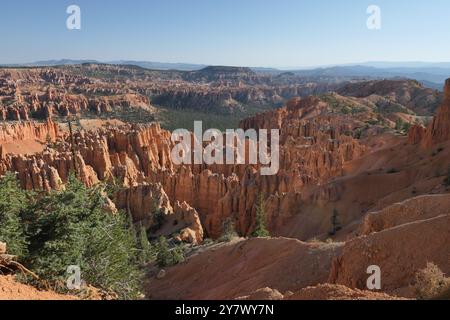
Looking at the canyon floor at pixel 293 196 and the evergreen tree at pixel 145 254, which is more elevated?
the canyon floor at pixel 293 196

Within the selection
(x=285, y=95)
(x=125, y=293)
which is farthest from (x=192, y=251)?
(x=285, y=95)

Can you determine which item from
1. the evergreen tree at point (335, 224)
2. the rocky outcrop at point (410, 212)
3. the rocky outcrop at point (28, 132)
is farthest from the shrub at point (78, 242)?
the rocky outcrop at point (28, 132)

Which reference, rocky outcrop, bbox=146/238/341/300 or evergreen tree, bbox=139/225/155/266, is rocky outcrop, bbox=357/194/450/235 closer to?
rocky outcrop, bbox=146/238/341/300

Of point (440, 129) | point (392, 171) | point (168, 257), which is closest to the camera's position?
point (168, 257)

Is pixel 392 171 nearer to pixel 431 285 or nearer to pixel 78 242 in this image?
pixel 431 285

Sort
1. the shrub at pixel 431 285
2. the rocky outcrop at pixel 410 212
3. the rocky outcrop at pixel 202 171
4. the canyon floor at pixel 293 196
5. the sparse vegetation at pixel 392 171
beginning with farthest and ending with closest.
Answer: the rocky outcrop at pixel 202 171 → the sparse vegetation at pixel 392 171 → the rocky outcrop at pixel 410 212 → the canyon floor at pixel 293 196 → the shrub at pixel 431 285

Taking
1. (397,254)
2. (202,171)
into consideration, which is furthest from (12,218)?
(202,171)

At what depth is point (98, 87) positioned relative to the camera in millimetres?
153625

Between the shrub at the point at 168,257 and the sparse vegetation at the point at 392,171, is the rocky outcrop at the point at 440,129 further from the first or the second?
the shrub at the point at 168,257

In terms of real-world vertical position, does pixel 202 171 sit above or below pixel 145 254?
above

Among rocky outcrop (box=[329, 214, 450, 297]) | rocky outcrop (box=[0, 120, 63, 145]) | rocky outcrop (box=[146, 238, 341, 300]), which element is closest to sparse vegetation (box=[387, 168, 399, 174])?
rocky outcrop (box=[146, 238, 341, 300])

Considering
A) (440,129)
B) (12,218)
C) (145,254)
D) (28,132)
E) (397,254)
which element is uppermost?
(440,129)

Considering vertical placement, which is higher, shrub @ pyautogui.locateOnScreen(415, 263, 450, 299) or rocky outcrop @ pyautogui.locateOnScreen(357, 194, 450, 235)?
shrub @ pyautogui.locateOnScreen(415, 263, 450, 299)
